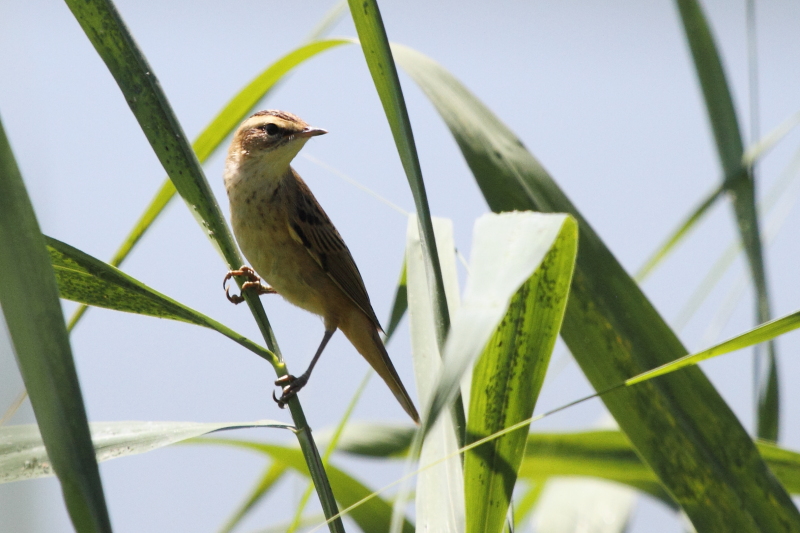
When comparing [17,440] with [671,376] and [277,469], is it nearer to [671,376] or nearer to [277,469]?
[671,376]

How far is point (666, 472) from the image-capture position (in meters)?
0.99

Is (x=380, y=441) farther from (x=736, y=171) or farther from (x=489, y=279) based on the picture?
(x=489, y=279)

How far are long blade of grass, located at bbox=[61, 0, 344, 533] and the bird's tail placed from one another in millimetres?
976

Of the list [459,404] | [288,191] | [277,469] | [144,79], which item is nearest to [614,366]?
[459,404]

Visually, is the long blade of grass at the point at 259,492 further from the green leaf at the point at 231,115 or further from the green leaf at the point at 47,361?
the green leaf at the point at 47,361

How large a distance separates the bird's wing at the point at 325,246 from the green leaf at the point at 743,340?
1541mm

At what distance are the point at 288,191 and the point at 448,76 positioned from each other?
115 centimetres

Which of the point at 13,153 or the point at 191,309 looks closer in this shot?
the point at 13,153

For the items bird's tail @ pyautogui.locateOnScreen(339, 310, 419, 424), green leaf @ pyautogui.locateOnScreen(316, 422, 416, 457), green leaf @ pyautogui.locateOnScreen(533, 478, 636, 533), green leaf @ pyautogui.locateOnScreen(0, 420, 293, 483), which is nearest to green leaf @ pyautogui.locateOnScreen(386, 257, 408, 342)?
green leaf @ pyautogui.locateOnScreen(0, 420, 293, 483)

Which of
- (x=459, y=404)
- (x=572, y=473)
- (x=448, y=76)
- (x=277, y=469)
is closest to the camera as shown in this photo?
(x=459, y=404)

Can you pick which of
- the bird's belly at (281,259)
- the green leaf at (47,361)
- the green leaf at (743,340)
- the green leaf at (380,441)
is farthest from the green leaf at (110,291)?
the bird's belly at (281,259)

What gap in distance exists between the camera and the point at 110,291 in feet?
3.33

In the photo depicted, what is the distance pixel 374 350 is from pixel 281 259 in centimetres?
43

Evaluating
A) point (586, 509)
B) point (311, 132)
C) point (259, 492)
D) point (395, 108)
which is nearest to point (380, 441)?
point (259, 492)
